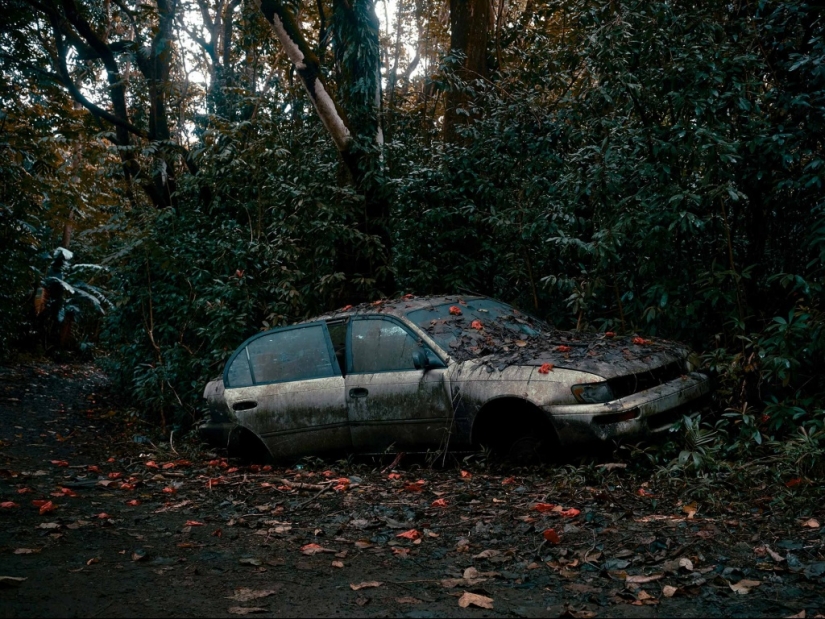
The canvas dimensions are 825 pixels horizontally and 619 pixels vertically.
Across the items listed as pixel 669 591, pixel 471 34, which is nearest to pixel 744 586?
pixel 669 591

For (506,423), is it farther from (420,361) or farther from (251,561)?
(251,561)

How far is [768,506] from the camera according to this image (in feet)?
16.3

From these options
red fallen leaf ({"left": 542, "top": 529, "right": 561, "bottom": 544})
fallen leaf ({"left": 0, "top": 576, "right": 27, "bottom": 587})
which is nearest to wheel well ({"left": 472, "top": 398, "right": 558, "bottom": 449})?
red fallen leaf ({"left": 542, "top": 529, "right": 561, "bottom": 544})

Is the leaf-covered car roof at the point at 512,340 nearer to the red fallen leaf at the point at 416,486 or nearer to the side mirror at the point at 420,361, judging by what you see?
the side mirror at the point at 420,361

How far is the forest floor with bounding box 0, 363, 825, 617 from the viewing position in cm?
369

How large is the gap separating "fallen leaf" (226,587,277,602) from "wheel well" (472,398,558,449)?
2852 millimetres

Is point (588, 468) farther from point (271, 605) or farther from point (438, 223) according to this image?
point (438, 223)

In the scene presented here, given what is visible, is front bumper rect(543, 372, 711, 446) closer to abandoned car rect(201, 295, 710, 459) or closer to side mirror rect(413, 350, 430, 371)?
abandoned car rect(201, 295, 710, 459)

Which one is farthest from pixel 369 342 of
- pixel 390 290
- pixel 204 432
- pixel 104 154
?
pixel 104 154

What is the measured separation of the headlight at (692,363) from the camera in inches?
267

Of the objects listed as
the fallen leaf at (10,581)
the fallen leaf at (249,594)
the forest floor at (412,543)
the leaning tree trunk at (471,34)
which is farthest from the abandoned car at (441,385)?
the leaning tree trunk at (471,34)

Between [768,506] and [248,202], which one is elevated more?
[248,202]

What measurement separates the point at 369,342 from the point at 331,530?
233 centimetres

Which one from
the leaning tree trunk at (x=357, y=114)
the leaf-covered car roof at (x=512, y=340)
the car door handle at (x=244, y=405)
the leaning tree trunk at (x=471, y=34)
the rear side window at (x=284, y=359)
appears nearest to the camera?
the leaf-covered car roof at (x=512, y=340)
